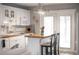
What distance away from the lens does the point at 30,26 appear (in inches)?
Result: 71.9

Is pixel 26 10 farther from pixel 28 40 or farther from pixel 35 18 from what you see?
pixel 28 40

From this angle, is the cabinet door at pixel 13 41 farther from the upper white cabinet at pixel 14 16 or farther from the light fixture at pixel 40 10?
the light fixture at pixel 40 10

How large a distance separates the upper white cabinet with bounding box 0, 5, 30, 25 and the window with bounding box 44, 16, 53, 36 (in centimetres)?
24

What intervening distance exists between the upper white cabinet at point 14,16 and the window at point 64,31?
46 cm

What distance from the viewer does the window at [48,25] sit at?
1.81 meters

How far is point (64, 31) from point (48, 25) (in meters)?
0.23

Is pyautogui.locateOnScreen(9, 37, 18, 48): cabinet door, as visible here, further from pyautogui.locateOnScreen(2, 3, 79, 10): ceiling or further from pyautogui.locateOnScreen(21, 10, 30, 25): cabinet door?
pyautogui.locateOnScreen(2, 3, 79, 10): ceiling

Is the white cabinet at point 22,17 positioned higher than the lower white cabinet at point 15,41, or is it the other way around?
the white cabinet at point 22,17

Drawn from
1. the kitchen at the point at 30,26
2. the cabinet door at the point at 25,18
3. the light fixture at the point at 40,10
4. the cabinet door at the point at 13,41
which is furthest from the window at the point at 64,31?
the cabinet door at the point at 13,41

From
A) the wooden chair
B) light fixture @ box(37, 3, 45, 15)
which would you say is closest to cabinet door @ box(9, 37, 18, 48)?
the wooden chair

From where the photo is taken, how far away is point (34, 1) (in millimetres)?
1768

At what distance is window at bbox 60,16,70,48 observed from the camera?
5.92ft
